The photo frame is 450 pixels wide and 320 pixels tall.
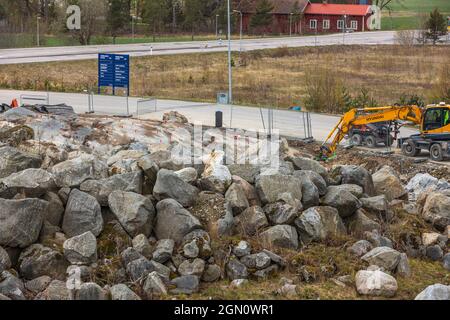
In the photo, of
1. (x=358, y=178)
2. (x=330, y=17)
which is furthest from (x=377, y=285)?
(x=330, y=17)

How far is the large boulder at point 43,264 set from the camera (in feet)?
44.4

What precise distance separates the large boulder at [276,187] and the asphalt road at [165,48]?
4354cm

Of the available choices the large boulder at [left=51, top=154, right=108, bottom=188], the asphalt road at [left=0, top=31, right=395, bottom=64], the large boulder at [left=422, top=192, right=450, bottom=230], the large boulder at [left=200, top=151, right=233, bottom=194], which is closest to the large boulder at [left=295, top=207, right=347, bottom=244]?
the large boulder at [left=200, top=151, right=233, bottom=194]

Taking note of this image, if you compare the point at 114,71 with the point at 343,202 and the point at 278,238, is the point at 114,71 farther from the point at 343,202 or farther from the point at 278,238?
the point at 278,238

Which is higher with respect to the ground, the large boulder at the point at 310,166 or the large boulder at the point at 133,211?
the large boulder at the point at 310,166

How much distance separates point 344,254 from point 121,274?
14.9 ft

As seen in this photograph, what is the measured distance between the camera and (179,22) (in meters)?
91.3

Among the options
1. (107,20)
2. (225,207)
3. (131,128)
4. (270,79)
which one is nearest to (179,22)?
(107,20)

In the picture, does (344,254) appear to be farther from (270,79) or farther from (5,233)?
(270,79)

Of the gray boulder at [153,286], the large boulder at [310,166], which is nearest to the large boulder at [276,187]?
the large boulder at [310,166]

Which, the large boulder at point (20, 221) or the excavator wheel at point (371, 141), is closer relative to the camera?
the large boulder at point (20, 221)

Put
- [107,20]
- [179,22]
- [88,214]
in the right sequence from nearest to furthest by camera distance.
A: 1. [88,214]
2. [107,20]
3. [179,22]

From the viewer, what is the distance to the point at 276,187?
53.0 ft

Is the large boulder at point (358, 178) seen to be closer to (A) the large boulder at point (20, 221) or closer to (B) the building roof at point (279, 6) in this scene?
(A) the large boulder at point (20, 221)
